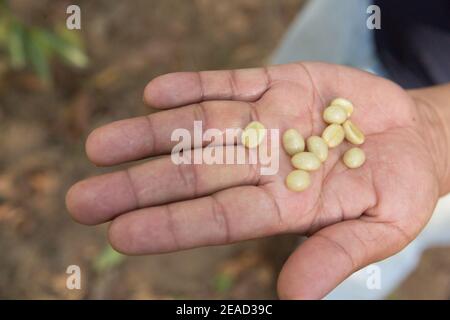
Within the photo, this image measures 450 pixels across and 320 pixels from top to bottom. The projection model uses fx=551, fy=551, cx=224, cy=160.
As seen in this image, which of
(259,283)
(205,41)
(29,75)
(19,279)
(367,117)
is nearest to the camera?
(367,117)

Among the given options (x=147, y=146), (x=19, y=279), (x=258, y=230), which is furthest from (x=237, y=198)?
(x=19, y=279)

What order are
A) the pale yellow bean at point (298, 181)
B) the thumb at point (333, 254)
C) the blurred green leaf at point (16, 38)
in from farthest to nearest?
the blurred green leaf at point (16, 38) → the pale yellow bean at point (298, 181) → the thumb at point (333, 254)

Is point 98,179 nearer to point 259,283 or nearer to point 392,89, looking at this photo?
point 392,89

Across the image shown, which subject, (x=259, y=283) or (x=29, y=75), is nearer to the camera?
(x=259, y=283)

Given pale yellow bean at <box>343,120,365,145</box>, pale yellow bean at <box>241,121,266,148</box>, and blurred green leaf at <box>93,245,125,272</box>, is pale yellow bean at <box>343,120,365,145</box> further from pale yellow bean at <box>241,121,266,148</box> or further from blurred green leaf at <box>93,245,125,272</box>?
blurred green leaf at <box>93,245,125,272</box>

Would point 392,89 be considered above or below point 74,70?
below

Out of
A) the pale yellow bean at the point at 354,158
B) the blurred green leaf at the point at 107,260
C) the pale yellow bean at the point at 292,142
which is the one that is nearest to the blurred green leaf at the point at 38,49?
the blurred green leaf at the point at 107,260

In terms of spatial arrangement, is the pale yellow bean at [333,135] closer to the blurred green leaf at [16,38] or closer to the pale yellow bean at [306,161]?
the pale yellow bean at [306,161]
